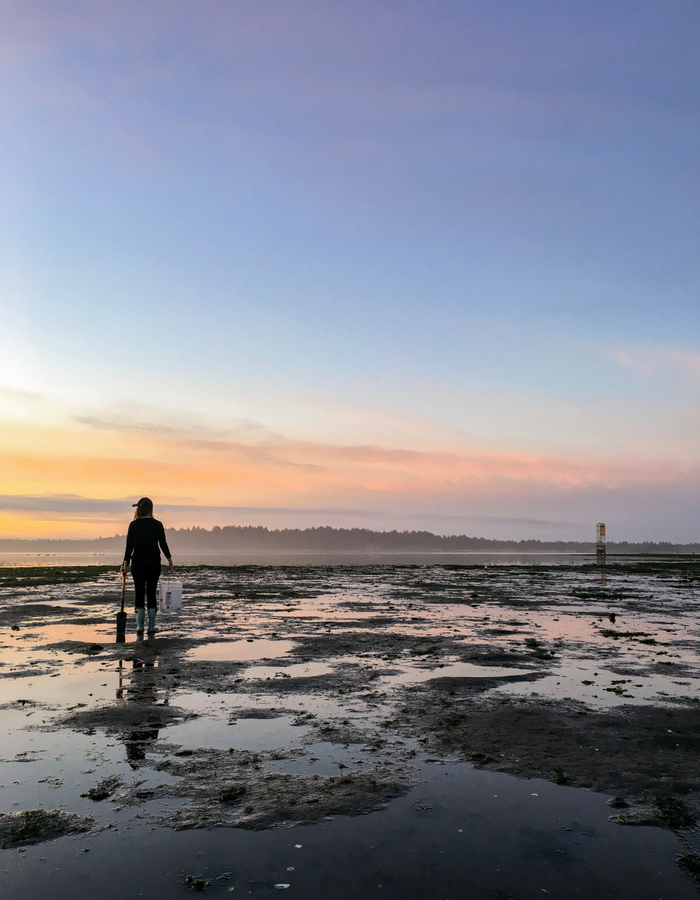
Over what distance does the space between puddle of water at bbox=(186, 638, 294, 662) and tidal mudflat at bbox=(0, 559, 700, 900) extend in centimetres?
9

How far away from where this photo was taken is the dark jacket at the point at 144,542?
1625 centimetres

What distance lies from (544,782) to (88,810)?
14.6 ft

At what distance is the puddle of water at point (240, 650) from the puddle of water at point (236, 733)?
4.78m

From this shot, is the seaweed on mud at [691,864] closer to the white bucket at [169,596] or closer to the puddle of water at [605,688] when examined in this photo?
the puddle of water at [605,688]

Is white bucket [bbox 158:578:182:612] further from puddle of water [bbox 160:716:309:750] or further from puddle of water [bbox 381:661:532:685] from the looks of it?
puddle of water [bbox 160:716:309:750]

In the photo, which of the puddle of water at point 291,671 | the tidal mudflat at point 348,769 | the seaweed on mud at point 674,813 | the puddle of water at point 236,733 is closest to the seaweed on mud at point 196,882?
the tidal mudflat at point 348,769

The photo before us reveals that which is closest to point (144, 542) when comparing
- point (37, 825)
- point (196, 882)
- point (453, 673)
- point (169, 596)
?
point (169, 596)

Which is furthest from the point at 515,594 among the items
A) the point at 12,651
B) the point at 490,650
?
the point at 12,651

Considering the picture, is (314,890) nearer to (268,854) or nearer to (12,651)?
(268,854)

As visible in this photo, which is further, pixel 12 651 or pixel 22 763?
pixel 12 651

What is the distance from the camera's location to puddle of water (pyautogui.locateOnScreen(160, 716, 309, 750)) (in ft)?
24.7

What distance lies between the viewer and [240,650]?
14.4 m

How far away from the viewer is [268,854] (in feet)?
16.0

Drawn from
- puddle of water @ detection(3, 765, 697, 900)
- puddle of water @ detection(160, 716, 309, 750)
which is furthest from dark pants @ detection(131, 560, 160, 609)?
puddle of water @ detection(3, 765, 697, 900)
